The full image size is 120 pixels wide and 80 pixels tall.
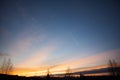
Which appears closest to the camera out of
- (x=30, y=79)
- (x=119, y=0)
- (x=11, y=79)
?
(x=119, y=0)

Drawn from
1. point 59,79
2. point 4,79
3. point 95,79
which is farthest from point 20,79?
point 95,79

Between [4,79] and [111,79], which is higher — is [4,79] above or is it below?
above

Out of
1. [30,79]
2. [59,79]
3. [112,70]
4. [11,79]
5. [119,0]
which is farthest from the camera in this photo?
[112,70]

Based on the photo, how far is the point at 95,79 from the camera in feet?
185

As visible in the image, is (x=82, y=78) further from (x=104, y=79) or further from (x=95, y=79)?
(x=104, y=79)

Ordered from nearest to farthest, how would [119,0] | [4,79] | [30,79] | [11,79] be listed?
[119,0]
[4,79]
[11,79]
[30,79]

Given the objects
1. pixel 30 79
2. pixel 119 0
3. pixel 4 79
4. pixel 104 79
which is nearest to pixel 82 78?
pixel 104 79

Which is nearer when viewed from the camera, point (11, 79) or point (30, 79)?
point (11, 79)

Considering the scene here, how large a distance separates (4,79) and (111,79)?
49000 millimetres

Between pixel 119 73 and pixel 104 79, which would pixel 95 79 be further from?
pixel 119 73

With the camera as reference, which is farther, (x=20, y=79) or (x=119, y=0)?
(x=20, y=79)

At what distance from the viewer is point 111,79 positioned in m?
55.2

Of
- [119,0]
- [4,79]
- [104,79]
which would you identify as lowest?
[104,79]

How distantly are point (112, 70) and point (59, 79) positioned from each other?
3358 cm
